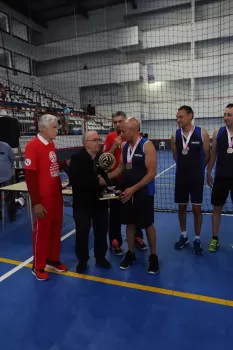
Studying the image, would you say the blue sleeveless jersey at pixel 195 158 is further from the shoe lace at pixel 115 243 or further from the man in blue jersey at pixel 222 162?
the shoe lace at pixel 115 243

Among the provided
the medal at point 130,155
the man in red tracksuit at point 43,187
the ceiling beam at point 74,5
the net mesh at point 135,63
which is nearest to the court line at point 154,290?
the man in red tracksuit at point 43,187

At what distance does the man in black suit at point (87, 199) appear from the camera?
2.89 metres

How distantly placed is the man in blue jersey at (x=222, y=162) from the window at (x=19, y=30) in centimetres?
1993

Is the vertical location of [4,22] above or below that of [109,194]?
above

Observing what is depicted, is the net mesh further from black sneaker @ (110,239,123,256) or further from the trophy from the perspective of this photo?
the trophy

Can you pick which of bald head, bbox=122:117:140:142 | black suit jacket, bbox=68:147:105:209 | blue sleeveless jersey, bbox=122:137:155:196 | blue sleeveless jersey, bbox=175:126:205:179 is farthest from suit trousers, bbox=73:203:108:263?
blue sleeveless jersey, bbox=175:126:205:179

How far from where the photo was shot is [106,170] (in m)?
2.90

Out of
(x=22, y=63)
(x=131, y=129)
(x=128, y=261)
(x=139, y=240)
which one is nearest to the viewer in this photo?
(x=131, y=129)

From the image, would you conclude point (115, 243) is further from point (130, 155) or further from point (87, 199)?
point (130, 155)

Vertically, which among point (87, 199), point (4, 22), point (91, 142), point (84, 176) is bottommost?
point (87, 199)

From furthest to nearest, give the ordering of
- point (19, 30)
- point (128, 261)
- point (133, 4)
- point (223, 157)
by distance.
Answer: point (19, 30), point (133, 4), point (223, 157), point (128, 261)

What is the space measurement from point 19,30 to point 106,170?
20533mm

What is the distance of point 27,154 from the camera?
109 inches

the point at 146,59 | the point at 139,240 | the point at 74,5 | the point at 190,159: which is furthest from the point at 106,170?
the point at 74,5
